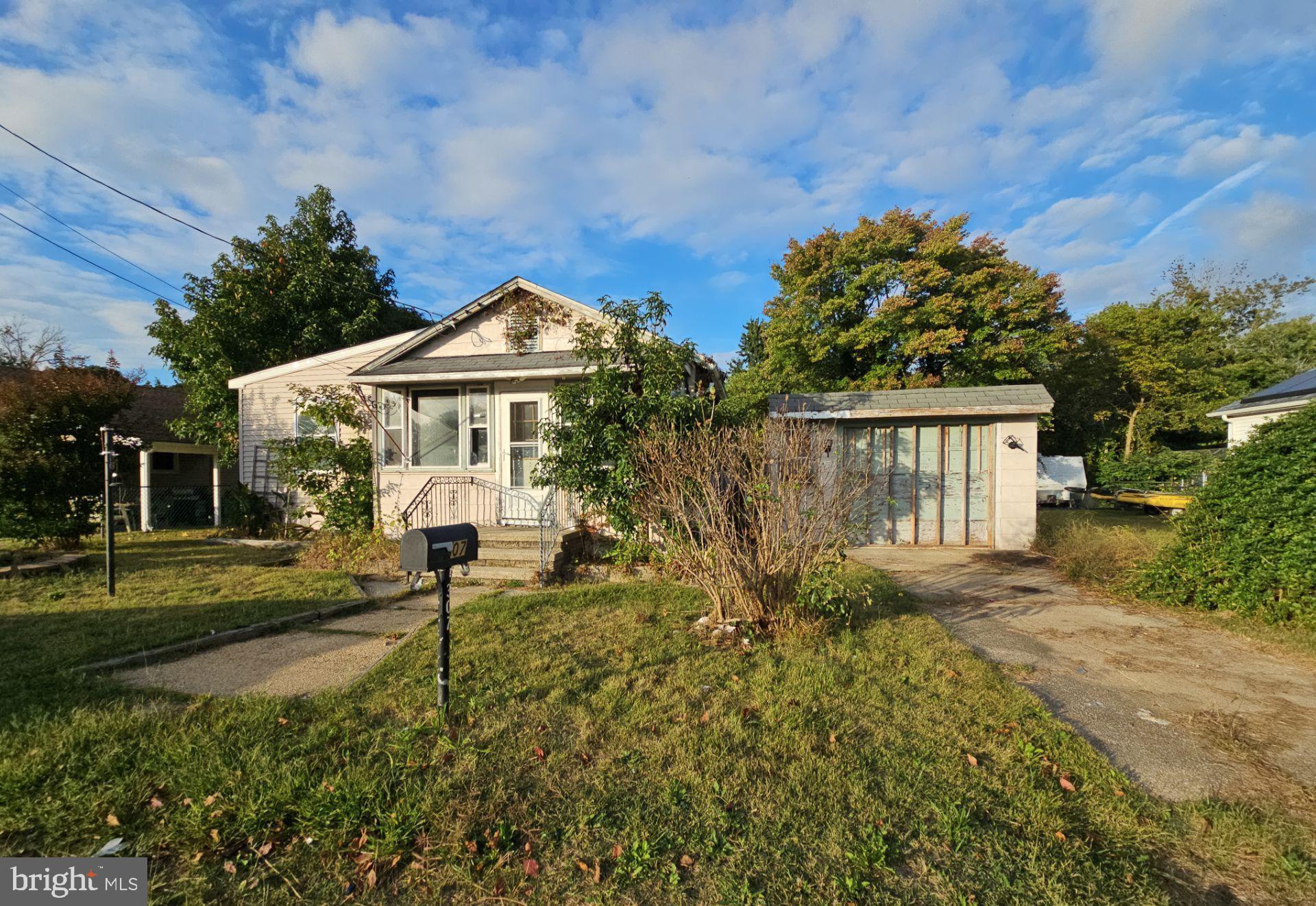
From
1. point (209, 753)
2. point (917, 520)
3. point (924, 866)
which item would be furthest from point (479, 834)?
point (917, 520)

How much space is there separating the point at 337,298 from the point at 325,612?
16.0 meters

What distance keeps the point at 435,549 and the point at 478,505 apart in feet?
22.8

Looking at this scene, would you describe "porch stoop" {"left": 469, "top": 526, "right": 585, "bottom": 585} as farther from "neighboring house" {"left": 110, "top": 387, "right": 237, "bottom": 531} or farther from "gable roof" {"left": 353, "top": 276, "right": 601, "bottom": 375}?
"neighboring house" {"left": 110, "top": 387, "right": 237, "bottom": 531}

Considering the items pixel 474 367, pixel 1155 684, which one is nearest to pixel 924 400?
pixel 1155 684

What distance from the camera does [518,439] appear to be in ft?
32.4

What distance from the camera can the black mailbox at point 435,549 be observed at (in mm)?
3006

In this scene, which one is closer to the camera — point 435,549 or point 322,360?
point 435,549

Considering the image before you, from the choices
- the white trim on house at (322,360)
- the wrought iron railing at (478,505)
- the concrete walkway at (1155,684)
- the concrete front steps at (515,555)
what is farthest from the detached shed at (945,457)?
the white trim on house at (322,360)

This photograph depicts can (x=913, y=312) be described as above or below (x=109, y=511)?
above

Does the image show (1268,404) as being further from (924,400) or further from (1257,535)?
(1257,535)

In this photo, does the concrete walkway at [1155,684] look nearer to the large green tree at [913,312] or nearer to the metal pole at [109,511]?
the metal pole at [109,511]

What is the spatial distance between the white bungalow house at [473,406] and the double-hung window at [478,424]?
18 mm

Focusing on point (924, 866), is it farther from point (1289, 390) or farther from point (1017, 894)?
point (1289, 390)

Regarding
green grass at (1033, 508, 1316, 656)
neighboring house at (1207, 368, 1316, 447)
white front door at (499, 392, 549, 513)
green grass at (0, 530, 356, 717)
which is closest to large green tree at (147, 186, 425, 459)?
green grass at (0, 530, 356, 717)
